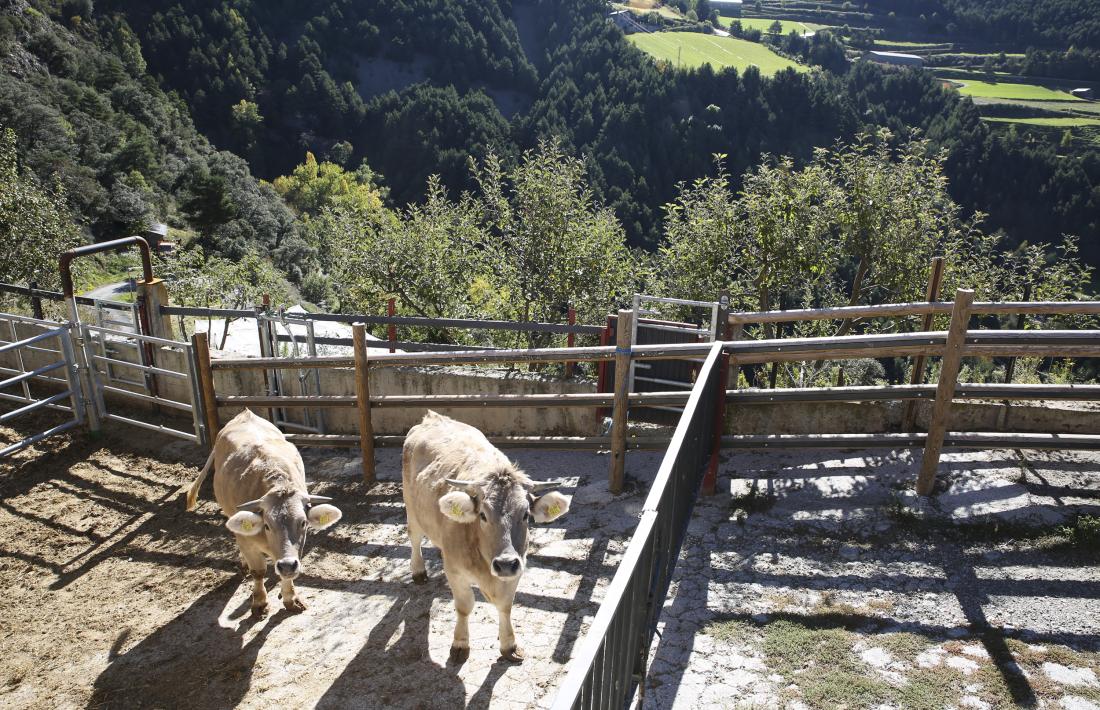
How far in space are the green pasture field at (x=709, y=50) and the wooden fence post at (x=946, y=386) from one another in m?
104

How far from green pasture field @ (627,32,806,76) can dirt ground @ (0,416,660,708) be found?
342 feet

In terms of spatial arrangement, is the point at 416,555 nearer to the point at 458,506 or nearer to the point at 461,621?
the point at 461,621

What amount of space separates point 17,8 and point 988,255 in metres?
92.8

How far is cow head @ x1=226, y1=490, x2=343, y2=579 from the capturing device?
5.24 meters

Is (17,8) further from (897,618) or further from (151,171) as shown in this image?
(897,618)

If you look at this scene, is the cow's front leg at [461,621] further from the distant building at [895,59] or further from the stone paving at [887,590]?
the distant building at [895,59]

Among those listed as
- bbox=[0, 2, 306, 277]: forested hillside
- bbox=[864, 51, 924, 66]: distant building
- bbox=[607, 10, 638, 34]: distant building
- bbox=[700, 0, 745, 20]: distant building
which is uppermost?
bbox=[700, 0, 745, 20]: distant building

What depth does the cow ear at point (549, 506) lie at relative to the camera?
15.0 feet

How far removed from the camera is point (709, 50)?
11694 cm

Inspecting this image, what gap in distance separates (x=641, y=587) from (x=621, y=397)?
10.8 ft

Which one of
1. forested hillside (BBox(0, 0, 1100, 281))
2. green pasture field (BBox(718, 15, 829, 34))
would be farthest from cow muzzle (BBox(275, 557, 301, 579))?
green pasture field (BBox(718, 15, 829, 34))

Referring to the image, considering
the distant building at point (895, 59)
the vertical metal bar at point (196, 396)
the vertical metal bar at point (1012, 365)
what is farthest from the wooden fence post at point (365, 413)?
the distant building at point (895, 59)

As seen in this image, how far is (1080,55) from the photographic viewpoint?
104000mm

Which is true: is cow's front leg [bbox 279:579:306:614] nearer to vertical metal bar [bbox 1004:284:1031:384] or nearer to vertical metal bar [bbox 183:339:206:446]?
vertical metal bar [bbox 183:339:206:446]
